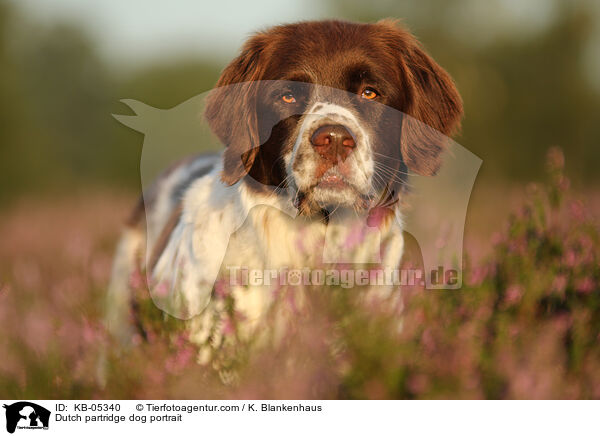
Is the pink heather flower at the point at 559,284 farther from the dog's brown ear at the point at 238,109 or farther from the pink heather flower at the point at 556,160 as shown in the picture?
the dog's brown ear at the point at 238,109

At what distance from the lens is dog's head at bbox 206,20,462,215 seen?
7.91 ft

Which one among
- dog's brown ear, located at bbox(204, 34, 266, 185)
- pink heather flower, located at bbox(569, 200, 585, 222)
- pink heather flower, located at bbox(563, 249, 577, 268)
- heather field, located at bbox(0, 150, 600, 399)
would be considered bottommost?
heather field, located at bbox(0, 150, 600, 399)

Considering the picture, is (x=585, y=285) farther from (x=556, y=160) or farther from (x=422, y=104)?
(x=422, y=104)

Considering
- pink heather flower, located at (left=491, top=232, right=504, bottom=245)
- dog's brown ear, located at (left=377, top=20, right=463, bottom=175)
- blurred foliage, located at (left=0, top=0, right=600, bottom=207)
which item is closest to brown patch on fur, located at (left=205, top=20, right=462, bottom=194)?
dog's brown ear, located at (left=377, top=20, right=463, bottom=175)

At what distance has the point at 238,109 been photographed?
2.88m

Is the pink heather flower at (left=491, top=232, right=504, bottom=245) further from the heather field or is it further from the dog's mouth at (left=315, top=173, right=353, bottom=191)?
the dog's mouth at (left=315, top=173, right=353, bottom=191)

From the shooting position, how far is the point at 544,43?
659 centimetres

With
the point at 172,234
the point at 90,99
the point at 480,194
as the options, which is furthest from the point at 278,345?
the point at 90,99

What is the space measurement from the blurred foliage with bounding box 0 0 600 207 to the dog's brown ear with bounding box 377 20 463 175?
2.66 meters

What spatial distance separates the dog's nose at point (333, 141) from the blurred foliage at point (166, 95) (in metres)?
3.47

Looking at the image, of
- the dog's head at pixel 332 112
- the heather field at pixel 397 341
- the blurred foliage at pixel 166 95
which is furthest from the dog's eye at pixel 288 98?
the blurred foliage at pixel 166 95
